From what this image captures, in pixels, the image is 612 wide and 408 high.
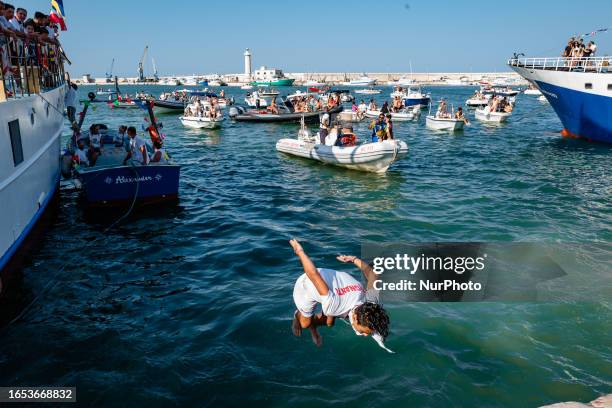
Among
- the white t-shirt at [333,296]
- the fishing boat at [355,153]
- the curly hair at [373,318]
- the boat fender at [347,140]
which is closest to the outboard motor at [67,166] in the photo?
the fishing boat at [355,153]

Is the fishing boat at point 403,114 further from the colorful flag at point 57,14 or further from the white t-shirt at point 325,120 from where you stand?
the colorful flag at point 57,14

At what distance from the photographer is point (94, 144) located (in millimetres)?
14969

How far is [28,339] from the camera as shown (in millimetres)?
6617

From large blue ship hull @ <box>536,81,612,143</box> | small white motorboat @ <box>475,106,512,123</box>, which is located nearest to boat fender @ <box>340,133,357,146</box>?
large blue ship hull @ <box>536,81,612,143</box>

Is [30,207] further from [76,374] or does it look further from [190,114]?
[190,114]

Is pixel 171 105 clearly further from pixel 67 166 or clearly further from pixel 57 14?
pixel 67 166

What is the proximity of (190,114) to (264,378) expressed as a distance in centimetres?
3406

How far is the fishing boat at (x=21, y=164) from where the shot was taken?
8.39 metres

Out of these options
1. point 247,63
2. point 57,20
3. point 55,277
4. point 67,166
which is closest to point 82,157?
point 67,166

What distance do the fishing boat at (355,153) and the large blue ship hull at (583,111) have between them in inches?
569

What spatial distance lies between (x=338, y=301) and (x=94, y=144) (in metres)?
13.5

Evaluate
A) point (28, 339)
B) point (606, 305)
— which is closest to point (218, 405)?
point (28, 339)

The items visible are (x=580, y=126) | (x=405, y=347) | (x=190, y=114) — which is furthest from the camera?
(x=190, y=114)

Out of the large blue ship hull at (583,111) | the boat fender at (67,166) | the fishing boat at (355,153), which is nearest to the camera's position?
the boat fender at (67,166)
